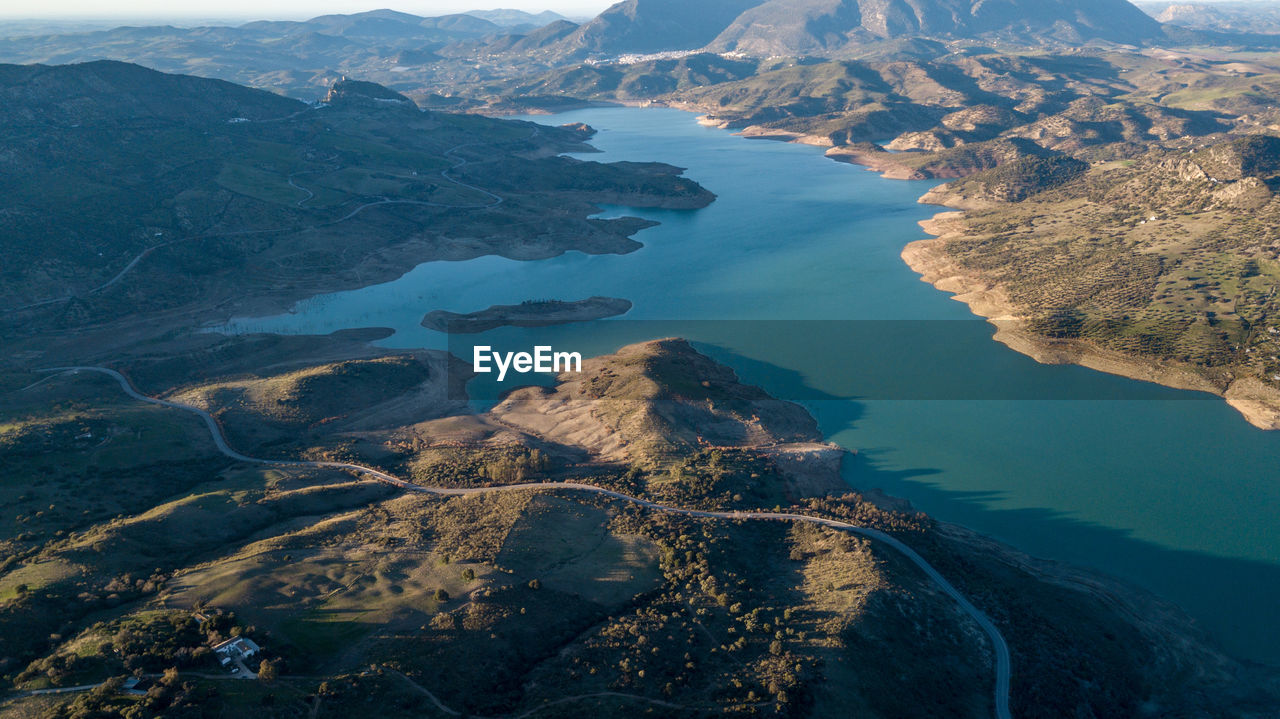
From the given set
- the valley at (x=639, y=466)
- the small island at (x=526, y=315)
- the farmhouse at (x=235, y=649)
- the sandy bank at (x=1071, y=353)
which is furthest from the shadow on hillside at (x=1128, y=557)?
the small island at (x=526, y=315)

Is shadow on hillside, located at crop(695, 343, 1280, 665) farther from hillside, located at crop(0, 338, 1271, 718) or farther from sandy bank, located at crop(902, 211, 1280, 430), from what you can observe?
sandy bank, located at crop(902, 211, 1280, 430)

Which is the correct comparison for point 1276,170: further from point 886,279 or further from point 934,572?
point 934,572

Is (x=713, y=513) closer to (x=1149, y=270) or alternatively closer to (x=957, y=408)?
(x=957, y=408)

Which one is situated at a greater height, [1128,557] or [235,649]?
[235,649]

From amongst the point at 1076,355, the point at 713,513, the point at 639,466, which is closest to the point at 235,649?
the point at 713,513

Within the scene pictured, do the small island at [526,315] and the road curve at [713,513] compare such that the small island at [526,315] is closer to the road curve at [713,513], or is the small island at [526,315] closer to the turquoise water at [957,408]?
the turquoise water at [957,408]
